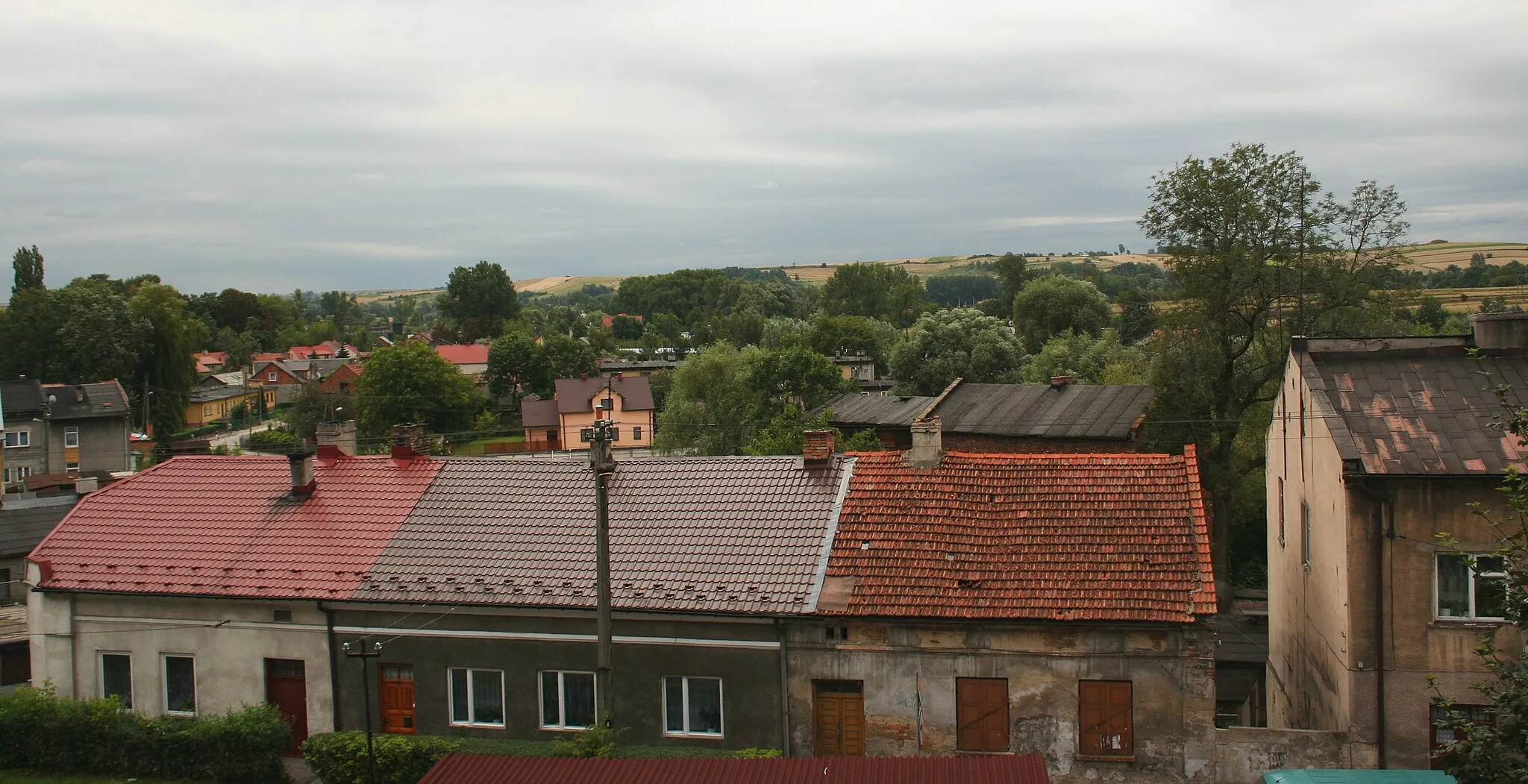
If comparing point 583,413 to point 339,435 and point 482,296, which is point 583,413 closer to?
point 339,435

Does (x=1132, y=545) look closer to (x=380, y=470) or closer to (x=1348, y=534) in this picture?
(x=1348, y=534)

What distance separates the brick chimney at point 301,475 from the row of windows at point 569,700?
5.75 metres

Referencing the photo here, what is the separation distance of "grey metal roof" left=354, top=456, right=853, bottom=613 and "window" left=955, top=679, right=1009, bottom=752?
2.83 meters

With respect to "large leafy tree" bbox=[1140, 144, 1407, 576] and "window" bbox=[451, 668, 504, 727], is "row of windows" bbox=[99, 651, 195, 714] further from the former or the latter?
"large leafy tree" bbox=[1140, 144, 1407, 576]

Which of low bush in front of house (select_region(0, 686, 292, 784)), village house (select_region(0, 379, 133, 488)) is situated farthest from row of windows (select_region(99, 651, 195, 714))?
village house (select_region(0, 379, 133, 488))

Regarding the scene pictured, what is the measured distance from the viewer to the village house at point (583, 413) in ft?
285

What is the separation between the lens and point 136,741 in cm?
1970

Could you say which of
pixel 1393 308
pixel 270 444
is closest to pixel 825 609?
pixel 1393 308

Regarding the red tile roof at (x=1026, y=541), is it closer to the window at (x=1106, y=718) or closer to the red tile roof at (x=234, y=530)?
the window at (x=1106, y=718)

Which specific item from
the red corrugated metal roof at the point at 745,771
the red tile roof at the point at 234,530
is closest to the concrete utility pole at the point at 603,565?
the red corrugated metal roof at the point at 745,771

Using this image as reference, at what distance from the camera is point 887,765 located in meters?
13.9

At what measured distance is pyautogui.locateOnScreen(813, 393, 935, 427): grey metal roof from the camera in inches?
1993

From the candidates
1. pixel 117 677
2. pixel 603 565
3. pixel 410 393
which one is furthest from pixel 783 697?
pixel 410 393

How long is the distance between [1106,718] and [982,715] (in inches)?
72.8
